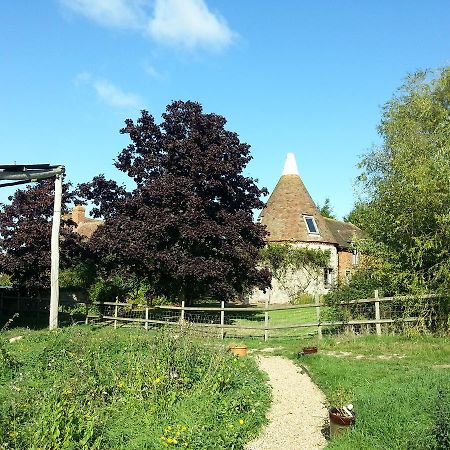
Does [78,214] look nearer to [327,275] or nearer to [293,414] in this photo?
[327,275]

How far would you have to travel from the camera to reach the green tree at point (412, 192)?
531 inches

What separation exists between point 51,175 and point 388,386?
12793 millimetres

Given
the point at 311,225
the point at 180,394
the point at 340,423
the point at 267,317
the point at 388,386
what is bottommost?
the point at 340,423

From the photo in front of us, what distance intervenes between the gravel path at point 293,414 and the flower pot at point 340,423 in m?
0.25

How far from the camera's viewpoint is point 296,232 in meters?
32.1

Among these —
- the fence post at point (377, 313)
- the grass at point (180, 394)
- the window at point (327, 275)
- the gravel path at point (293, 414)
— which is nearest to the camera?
the grass at point (180, 394)

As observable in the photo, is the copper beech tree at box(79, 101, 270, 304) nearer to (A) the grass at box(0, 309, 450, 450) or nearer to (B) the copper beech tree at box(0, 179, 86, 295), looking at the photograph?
(B) the copper beech tree at box(0, 179, 86, 295)

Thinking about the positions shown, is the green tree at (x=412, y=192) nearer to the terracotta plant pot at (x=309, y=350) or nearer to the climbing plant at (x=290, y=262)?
the terracotta plant pot at (x=309, y=350)

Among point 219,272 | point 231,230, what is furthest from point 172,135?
point 219,272

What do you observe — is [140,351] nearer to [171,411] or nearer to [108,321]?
[171,411]

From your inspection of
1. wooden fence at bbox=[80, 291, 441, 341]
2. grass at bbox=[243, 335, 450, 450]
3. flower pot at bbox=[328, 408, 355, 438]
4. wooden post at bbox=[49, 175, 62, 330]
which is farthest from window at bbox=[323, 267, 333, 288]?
flower pot at bbox=[328, 408, 355, 438]

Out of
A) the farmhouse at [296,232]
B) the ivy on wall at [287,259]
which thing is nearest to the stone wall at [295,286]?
the farmhouse at [296,232]

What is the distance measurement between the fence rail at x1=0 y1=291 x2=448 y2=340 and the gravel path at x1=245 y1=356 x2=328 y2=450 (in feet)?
8.25

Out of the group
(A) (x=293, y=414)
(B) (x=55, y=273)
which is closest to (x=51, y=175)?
(B) (x=55, y=273)
